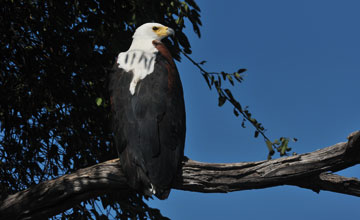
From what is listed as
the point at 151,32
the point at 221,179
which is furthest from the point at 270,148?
the point at 151,32

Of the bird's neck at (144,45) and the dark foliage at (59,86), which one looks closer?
the bird's neck at (144,45)

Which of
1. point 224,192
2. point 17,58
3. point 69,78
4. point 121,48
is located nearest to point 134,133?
point 224,192

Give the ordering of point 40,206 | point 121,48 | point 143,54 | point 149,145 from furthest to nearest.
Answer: point 121,48 < point 143,54 < point 40,206 < point 149,145

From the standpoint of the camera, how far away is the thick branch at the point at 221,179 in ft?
13.0

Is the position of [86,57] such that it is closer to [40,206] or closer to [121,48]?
[121,48]

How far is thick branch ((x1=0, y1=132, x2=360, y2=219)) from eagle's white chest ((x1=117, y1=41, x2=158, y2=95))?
30.8 inches

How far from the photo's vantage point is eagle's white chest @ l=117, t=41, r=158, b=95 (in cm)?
441

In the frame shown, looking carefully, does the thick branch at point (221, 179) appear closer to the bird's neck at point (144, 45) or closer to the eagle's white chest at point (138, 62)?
the eagle's white chest at point (138, 62)

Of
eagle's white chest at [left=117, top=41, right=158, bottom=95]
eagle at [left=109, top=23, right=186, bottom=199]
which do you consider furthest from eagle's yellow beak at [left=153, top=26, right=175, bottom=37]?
eagle at [left=109, top=23, right=186, bottom=199]

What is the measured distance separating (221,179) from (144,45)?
168cm

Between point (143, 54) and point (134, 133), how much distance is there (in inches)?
37.7

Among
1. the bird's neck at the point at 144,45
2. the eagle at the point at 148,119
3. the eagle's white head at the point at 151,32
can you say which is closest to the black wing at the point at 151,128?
A: the eagle at the point at 148,119

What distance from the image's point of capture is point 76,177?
426 cm

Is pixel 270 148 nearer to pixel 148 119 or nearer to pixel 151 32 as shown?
pixel 151 32
